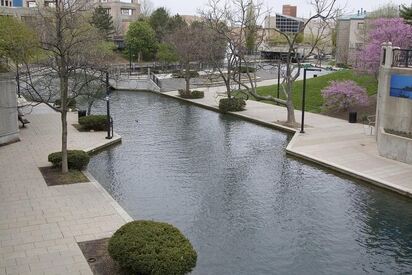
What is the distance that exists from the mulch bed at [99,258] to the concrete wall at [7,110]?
1170cm

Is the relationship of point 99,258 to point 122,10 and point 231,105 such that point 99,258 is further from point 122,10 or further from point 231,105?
point 122,10

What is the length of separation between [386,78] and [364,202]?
325 inches

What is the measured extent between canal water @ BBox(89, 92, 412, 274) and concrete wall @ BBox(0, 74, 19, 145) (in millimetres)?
4518

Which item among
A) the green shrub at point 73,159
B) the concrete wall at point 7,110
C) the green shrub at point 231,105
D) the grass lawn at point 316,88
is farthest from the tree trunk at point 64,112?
the grass lawn at point 316,88

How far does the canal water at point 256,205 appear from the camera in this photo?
12.2 m

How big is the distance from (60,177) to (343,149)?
12180mm

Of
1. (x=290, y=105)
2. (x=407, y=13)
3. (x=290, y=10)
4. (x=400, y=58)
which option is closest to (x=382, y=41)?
(x=407, y=13)

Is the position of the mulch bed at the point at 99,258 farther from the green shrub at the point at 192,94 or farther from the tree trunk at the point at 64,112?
the green shrub at the point at 192,94

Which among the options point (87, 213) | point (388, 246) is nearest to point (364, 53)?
point (388, 246)

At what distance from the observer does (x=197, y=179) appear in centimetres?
1856

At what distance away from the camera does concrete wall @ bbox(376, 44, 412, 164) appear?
65.3 feet

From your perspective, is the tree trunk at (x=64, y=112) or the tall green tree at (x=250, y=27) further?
the tall green tree at (x=250, y=27)

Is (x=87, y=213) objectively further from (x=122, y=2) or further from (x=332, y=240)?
(x=122, y=2)

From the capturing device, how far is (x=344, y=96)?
30.9 metres
